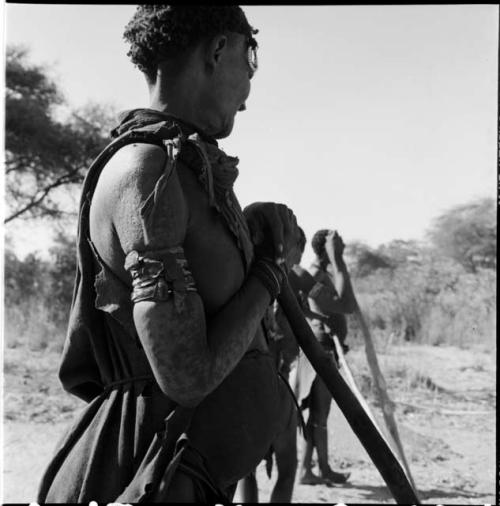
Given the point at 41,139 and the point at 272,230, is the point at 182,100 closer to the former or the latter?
the point at 272,230

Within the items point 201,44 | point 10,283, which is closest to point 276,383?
point 201,44

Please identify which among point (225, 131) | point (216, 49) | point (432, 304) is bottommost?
point (432, 304)

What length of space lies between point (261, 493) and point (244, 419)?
5477mm

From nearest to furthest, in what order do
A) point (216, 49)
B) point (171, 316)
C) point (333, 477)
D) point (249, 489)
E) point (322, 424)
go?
point (171, 316) → point (216, 49) → point (249, 489) → point (322, 424) → point (333, 477)

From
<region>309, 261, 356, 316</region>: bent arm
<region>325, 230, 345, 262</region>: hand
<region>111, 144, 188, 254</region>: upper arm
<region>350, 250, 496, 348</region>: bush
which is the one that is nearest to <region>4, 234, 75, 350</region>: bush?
<region>350, 250, 496, 348</region>: bush

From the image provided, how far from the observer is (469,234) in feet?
79.9

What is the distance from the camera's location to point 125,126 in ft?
5.57

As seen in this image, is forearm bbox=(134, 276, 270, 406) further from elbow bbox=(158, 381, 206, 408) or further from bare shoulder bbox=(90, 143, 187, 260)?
bare shoulder bbox=(90, 143, 187, 260)

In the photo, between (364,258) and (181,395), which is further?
(364,258)

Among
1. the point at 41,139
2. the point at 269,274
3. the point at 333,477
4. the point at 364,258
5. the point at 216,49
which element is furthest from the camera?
the point at 364,258

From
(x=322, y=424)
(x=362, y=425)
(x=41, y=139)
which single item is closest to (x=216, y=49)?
(x=362, y=425)

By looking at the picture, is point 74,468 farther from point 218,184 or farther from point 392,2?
point 392,2

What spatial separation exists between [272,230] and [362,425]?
0.46 meters

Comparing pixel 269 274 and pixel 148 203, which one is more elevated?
pixel 148 203
